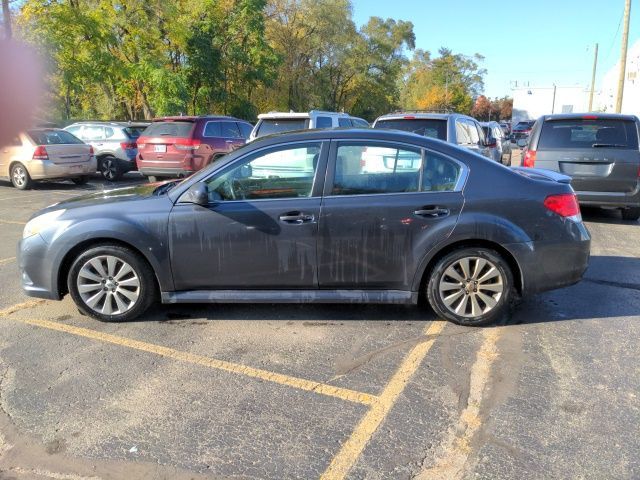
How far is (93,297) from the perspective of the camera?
14.5 ft

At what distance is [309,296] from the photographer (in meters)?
4.33

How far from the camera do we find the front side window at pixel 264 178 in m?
4.32

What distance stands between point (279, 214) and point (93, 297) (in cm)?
174

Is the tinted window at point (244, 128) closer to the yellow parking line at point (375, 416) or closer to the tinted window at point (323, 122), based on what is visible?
the tinted window at point (323, 122)

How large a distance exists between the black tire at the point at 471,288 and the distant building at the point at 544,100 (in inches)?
3002

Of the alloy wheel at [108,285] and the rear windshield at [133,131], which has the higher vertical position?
the rear windshield at [133,131]

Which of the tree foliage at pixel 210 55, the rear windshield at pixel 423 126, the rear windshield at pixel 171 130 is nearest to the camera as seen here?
the rear windshield at pixel 423 126

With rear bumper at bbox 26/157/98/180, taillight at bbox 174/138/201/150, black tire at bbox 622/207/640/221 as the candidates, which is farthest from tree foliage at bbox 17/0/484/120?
black tire at bbox 622/207/640/221

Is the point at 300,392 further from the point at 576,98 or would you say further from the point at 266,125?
the point at 576,98

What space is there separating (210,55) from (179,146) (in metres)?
16.6

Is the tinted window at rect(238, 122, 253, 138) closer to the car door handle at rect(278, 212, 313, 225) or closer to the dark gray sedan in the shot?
the dark gray sedan

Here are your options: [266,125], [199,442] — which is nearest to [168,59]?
[266,125]

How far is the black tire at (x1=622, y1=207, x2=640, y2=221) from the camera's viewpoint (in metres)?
8.68

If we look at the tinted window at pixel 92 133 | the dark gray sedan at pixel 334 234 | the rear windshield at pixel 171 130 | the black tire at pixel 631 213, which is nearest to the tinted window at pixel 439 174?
the dark gray sedan at pixel 334 234
